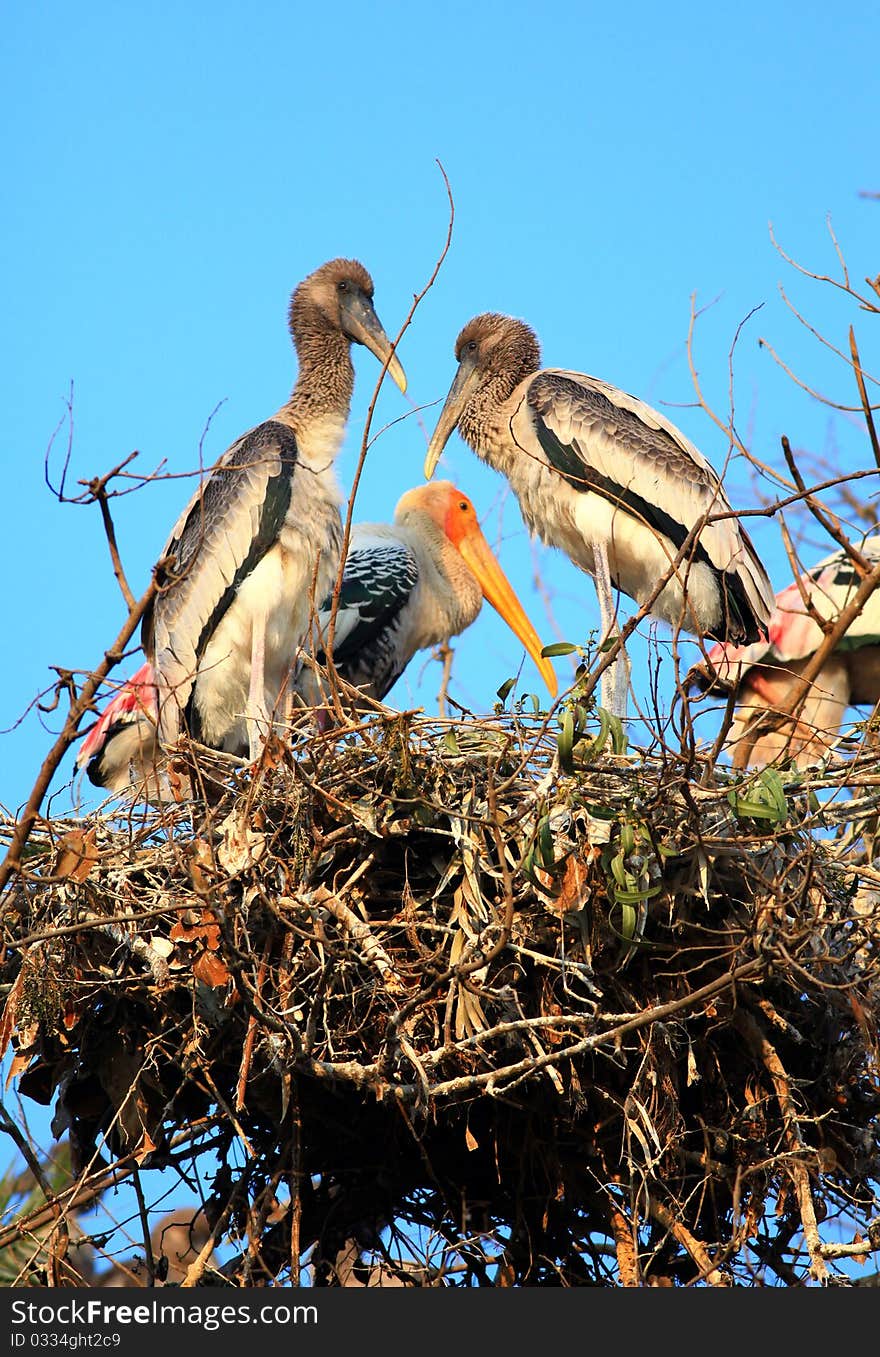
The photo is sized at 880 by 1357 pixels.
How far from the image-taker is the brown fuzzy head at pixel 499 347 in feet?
24.3

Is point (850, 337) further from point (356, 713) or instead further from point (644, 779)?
point (356, 713)

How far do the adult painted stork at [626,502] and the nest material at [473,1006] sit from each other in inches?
80.9

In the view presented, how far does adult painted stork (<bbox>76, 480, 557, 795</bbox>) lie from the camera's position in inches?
269

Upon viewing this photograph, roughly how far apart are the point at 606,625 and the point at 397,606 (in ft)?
4.64

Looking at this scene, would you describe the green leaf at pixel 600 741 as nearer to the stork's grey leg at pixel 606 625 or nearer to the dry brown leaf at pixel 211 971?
the dry brown leaf at pixel 211 971

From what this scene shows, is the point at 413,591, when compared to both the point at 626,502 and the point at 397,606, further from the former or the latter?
the point at 626,502

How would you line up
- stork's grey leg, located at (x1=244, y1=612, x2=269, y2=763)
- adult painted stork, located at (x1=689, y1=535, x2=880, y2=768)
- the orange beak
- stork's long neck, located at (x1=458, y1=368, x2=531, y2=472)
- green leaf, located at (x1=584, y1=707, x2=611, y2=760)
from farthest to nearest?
the orange beak → adult painted stork, located at (x1=689, y1=535, x2=880, y2=768) → stork's long neck, located at (x1=458, y1=368, x2=531, y2=472) → stork's grey leg, located at (x1=244, y1=612, x2=269, y2=763) → green leaf, located at (x1=584, y1=707, x2=611, y2=760)

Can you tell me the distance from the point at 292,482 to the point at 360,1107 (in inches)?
101

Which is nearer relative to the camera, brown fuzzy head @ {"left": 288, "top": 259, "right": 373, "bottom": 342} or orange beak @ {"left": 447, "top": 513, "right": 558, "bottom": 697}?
brown fuzzy head @ {"left": 288, "top": 259, "right": 373, "bottom": 342}

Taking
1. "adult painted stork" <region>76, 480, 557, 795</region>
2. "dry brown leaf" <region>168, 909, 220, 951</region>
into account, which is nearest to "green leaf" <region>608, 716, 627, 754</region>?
"dry brown leaf" <region>168, 909, 220, 951</region>

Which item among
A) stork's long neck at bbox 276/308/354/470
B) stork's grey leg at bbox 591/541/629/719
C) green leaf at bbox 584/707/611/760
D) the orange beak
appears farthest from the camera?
the orange beak

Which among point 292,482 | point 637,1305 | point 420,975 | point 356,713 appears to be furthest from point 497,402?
point 637,1305

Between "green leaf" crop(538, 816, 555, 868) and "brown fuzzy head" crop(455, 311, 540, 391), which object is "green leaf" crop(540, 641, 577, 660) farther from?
"brown fuzzy head" crop(455, 311, 540, 391)

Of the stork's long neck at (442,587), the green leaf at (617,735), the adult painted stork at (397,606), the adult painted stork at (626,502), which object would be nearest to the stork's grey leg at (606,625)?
the adult painted stork at (626,502)
